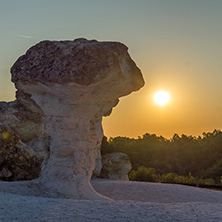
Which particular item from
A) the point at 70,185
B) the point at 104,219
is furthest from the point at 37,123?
the point at 104,219

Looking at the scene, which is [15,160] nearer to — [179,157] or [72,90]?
[72,90]

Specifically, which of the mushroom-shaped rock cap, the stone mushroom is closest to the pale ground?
the stone mushroom

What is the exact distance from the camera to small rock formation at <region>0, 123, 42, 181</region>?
37.5 ft

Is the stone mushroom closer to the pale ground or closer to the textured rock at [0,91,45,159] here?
the pale ground

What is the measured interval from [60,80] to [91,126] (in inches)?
78.8

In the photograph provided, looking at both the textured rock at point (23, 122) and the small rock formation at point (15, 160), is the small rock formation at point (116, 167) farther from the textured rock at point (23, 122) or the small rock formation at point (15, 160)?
the small rock formation at point (15, 160)

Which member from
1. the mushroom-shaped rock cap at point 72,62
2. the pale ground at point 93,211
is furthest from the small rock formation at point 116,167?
the pale ground at point 93,211

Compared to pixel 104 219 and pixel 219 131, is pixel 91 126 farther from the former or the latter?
pixel 219 131

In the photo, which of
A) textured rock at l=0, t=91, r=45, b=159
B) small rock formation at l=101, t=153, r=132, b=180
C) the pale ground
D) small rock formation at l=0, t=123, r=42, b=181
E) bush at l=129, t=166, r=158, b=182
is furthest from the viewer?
bush at l=129, t=166, r=158, b=182

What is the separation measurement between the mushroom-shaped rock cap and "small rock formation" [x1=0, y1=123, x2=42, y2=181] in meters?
4.30

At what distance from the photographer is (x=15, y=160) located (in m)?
11.7

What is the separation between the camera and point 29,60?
8.25 meters

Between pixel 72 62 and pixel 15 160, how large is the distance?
18.8ft

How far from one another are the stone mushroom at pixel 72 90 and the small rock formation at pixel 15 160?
10.9 ft
